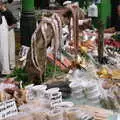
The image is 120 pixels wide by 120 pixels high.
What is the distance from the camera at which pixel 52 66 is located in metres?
4.46

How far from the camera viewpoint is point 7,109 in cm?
332

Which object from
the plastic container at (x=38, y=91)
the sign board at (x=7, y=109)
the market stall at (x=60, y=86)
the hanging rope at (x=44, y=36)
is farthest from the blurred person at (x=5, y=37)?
the sign board at (x=7, y=109)

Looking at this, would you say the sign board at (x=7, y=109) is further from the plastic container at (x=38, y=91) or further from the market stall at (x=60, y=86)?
the plastic container at (x=38, y=91)

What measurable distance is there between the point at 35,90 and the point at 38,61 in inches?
14.9

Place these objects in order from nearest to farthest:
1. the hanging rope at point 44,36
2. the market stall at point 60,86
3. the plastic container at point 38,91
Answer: the market stall at point 60,86 < the plastic container at point 38,91 < the hanging rope at point 44,36

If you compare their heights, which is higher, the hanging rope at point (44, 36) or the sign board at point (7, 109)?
the hanging rope at point (44, 36)

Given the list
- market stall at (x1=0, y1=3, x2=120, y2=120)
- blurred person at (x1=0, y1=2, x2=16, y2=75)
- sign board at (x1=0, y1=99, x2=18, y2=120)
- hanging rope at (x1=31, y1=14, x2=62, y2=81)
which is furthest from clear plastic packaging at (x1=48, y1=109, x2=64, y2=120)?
blurred person at (x1=0, y1=2, x2=16, y2=75)

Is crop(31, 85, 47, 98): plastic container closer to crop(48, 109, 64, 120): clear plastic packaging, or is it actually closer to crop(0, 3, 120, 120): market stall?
crop(0, 3, 120, 120): market stall

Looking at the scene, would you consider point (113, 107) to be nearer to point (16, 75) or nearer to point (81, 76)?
point (81, 76)

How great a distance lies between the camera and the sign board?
330 centimetres

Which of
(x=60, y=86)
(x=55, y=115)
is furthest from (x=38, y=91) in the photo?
(x=55, y=115)

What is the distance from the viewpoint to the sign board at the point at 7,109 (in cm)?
330

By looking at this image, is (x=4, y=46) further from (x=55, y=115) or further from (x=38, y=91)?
(x=55, y=115)

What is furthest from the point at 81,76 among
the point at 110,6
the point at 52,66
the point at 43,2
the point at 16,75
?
the point at 43,2
